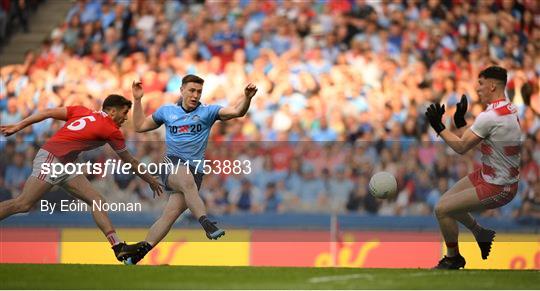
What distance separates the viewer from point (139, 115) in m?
13.0

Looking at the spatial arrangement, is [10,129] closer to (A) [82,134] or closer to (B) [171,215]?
(A) [82,134]

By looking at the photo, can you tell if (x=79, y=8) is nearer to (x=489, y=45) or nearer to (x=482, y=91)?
(x=489, y=45)

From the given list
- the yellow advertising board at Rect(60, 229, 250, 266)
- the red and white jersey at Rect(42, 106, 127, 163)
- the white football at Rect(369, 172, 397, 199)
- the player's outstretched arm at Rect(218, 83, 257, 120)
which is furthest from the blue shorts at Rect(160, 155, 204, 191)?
the white football at Rect(369, 172, 397, 199)

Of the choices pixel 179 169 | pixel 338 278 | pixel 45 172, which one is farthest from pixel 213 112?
pixel 338 278

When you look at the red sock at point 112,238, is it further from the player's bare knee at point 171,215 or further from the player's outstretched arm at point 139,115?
the player's outstretched arm at point 139,115

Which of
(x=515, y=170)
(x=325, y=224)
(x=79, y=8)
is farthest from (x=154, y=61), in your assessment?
(x=515, y=170)

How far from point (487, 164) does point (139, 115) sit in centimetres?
350

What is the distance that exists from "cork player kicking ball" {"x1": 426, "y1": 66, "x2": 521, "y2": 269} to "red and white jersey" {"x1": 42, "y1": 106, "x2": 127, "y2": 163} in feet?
10.9

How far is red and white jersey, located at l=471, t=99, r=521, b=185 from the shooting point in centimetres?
1244

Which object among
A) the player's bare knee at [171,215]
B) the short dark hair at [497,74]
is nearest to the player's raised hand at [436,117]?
the short dark hair at [497,74]

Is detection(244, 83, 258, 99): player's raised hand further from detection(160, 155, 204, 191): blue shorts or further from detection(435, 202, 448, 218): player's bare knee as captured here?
detection(435, 202, 448, 218): player's bare knee

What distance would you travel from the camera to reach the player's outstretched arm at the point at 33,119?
40.5 ft

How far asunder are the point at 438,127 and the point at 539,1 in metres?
11.1

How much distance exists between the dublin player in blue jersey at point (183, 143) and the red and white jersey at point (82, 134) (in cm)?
27
